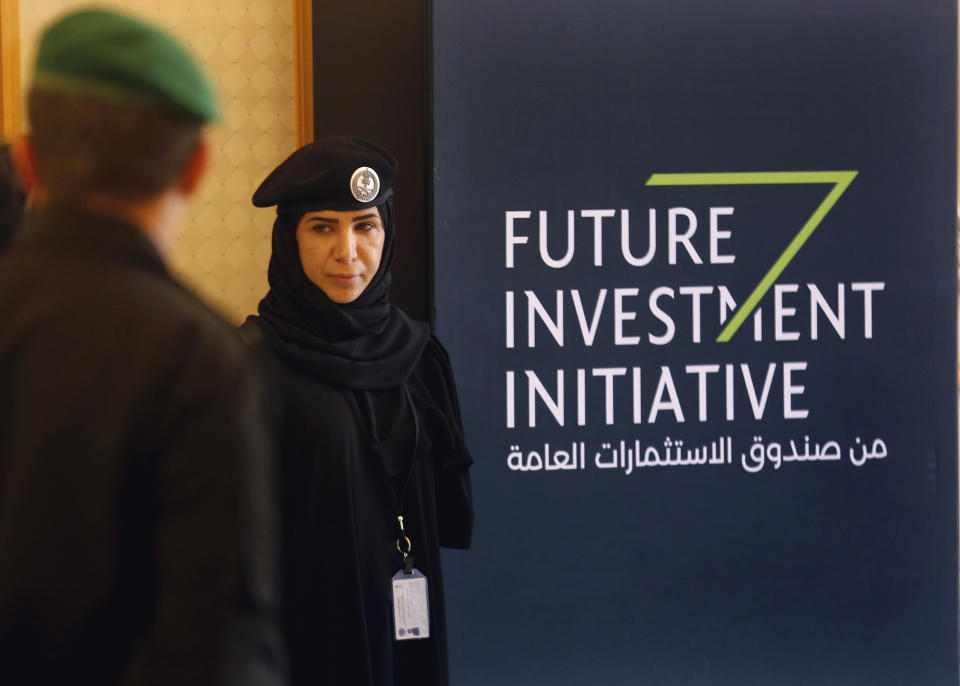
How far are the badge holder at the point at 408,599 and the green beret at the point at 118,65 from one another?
5.18ft

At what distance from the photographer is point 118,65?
1.18 metres

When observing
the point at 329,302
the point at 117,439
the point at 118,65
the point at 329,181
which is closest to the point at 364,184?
the point at 329,181

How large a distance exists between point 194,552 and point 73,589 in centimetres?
11

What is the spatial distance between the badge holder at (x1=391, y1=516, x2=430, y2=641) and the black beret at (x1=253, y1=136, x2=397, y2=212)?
65 cm

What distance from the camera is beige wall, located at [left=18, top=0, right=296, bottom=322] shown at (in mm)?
A: 3615

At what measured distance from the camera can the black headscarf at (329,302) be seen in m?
2.63

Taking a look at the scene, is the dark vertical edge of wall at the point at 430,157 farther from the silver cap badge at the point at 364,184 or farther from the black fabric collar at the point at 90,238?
the black fabric collar at the point at 90,238

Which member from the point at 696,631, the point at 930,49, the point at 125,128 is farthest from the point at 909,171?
the point at 125,128

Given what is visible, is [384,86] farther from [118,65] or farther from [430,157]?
[118,65]

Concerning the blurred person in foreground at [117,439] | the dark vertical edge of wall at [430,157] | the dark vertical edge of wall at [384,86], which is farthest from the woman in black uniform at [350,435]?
the blurred person in foreground at [117,439]

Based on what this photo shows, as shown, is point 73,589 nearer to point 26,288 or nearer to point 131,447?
point 131,447

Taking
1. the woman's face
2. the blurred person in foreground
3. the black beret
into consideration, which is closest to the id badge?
the woman's face

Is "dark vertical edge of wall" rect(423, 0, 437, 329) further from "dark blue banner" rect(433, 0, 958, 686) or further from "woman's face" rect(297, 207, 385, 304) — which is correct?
"woman's face" rect(297, 207, 385, 304)

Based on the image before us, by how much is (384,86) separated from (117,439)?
97.9 inches
